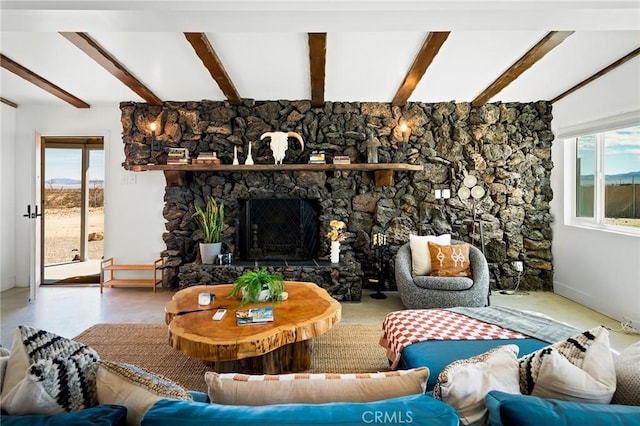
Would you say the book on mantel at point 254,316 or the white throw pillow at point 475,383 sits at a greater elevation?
the white throw pillow at point 475,383

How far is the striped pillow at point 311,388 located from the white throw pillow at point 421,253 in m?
3.11

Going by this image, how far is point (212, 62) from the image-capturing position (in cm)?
342

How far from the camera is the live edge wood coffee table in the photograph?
2064 millimetres

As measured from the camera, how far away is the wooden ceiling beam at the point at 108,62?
302cm

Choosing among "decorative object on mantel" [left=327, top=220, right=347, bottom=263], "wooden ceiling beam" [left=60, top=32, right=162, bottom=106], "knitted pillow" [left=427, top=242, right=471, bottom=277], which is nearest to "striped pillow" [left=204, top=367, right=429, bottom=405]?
"knitted pillow" [left=427, top=242, right=471, bottom=277]

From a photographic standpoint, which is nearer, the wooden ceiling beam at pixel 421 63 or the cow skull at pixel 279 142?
the wooden ceiling beam at pixel 421 63

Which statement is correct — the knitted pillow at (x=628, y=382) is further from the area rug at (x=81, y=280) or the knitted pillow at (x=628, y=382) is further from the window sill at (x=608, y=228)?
the area rug at (x=81, y=280)

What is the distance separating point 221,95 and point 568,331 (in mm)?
4321

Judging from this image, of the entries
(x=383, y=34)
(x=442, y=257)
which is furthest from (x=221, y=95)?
(x=442, y=257)

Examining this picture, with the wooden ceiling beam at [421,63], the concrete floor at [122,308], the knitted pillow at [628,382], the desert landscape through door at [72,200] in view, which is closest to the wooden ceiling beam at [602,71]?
the wooden ceiling beam at [421,63]

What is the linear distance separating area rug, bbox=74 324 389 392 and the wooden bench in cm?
135

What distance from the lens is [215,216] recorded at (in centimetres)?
462

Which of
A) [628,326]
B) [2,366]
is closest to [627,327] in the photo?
[628,326]

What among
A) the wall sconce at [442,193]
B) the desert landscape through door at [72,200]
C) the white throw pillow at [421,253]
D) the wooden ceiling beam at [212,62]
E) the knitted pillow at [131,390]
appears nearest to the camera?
the knitted pillow at [131,390]
